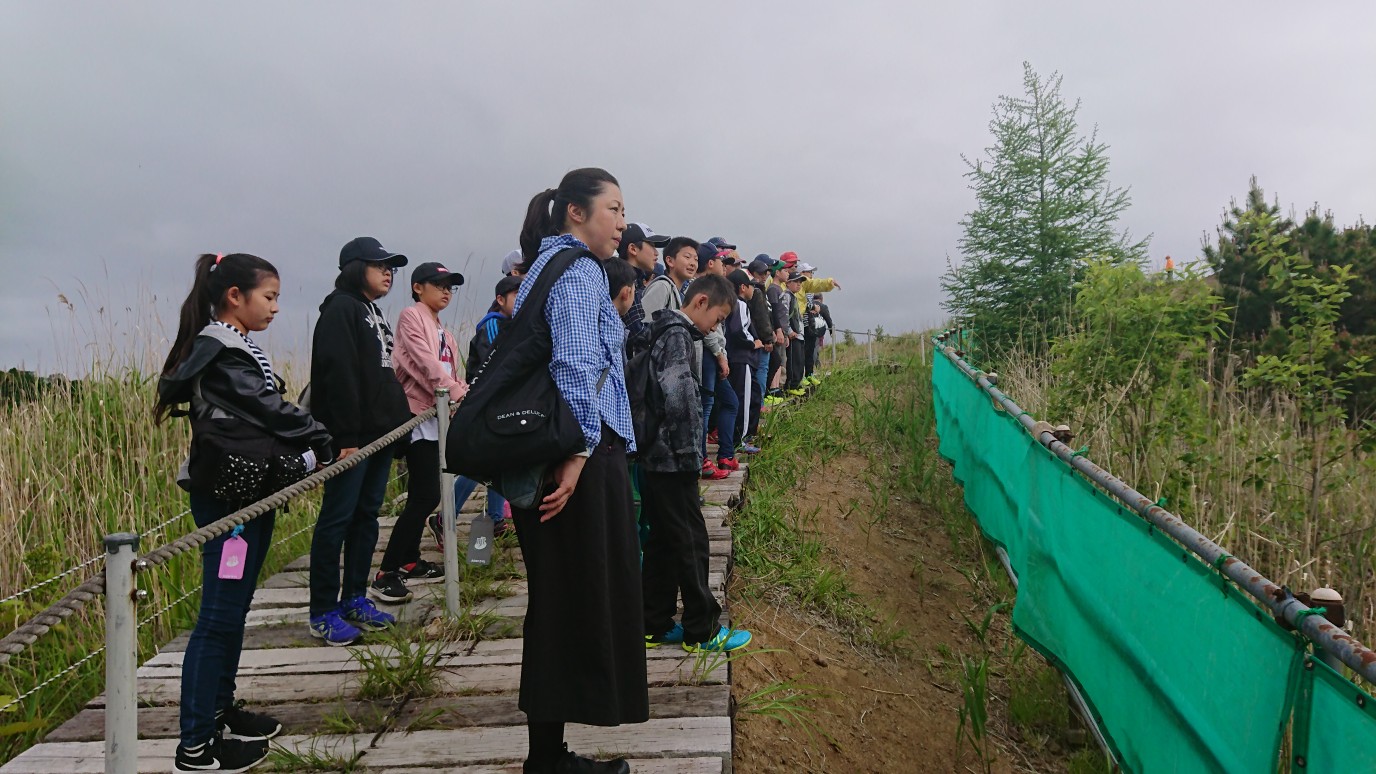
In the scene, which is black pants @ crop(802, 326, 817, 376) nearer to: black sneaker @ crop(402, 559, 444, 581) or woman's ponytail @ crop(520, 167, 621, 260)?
black sneaker @ crop(402, 559, 444, 581)

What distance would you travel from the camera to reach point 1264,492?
484cm

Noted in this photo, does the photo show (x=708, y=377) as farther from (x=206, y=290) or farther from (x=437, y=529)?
(x=206, y=290)

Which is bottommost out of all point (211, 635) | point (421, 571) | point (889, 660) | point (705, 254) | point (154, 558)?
point (889, 660)

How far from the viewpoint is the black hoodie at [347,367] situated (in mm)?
3613

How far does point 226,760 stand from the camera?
271cm

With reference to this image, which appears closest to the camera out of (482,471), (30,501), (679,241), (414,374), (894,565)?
(482,471)

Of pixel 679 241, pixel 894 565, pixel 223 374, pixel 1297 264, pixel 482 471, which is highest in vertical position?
pixel 679 241

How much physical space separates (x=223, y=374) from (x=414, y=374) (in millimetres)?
1817

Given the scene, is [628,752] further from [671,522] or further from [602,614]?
[671,522]

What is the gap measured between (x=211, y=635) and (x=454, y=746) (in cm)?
84

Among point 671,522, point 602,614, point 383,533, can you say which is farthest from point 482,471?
point 383,533

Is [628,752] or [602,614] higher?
[602,614]

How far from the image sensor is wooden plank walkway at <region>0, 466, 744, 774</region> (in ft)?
9.03

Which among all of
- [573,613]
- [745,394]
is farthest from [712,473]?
[573,613]
